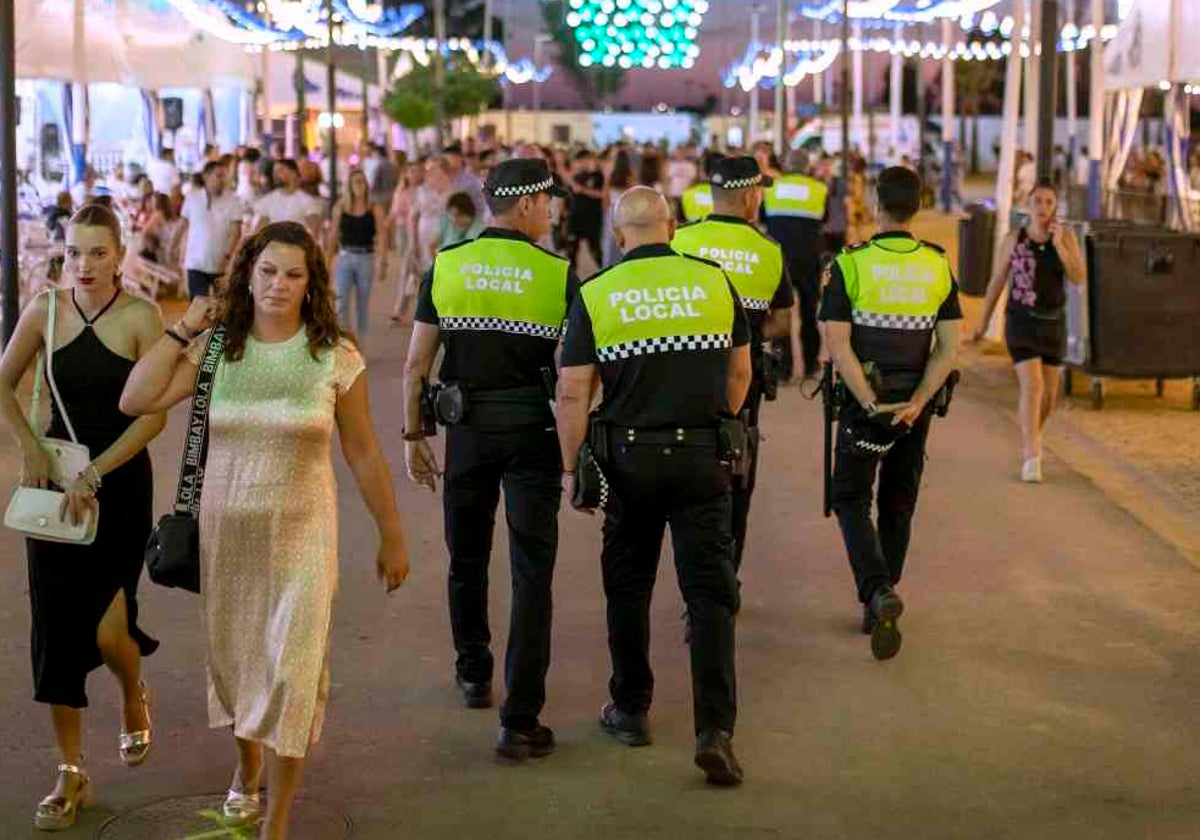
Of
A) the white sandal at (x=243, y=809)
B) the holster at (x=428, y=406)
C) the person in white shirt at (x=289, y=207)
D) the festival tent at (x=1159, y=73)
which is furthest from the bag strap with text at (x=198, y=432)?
the festival tent at (x=1159, y=73)

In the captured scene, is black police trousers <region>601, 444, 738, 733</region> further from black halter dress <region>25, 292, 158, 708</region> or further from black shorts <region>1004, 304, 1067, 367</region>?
black shorts <region>1004, 304, 1067, 367</region>

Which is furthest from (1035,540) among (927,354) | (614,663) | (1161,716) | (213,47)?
(213,47)

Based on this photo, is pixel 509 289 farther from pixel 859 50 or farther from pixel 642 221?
pixel 859 50

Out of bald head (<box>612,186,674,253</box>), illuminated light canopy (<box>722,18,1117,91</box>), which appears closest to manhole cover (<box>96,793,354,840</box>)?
bald head (<box>612,186,674,253</box>)

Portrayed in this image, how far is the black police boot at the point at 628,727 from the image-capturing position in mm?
6938

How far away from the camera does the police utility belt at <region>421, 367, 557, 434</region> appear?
7.02 metres

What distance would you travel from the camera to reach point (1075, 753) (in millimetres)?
6887

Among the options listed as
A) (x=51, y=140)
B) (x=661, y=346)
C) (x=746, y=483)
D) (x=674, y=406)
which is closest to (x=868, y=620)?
(x=746, y=483)

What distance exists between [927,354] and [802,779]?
2.33 meters

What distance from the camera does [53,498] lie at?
6.05 metres

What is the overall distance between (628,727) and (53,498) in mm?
2057

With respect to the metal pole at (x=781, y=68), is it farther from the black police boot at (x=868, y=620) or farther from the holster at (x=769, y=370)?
the holster at (x=769, y=370)

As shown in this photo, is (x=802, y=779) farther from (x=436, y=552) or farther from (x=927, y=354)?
(x=436, y=552)

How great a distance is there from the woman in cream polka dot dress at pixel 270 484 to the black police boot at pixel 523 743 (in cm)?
114
